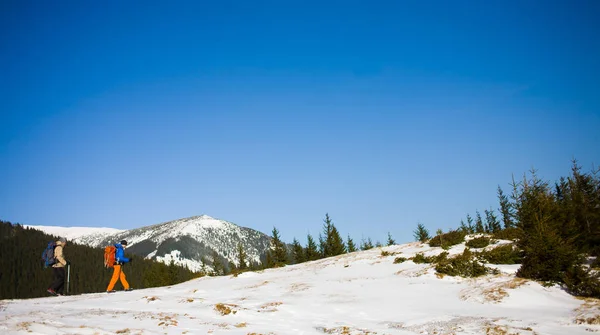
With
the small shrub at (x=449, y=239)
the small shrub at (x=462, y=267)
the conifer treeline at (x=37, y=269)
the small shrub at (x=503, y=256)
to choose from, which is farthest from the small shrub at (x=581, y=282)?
the conifer treeline at (x=37, y=269)

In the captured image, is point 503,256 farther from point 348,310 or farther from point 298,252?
point 298,252

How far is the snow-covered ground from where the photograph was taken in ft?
25.7

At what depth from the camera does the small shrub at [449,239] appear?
67.2 feet

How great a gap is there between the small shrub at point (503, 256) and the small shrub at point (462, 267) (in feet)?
4.47

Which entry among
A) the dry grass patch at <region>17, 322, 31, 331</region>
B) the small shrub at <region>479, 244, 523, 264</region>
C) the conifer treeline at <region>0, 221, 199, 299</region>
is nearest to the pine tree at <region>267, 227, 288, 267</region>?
the small shrub at <region>479, 244, 523, 264</region>

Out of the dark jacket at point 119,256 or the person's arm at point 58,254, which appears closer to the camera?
the person's arm at point 58,254

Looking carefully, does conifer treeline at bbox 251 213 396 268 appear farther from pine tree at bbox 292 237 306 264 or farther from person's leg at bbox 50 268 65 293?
person's leg at bbox 50 268 65 293

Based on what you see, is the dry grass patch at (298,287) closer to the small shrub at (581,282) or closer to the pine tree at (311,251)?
the small shrub at (581,282)

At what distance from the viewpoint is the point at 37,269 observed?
14425cm

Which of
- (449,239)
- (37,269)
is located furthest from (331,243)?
(37,269)

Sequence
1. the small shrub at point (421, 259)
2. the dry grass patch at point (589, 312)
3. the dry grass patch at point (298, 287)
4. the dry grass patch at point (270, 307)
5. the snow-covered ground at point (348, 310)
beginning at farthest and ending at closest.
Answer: the small shrub at point (421, 259) < the dry grass patch at point (298, 287) < the dry grass patch at point (270, 307) < the dry grass patch at point (589, 312) < the snow-covered ground at point (348, 310)

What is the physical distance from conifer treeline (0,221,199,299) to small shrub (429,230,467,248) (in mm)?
118278

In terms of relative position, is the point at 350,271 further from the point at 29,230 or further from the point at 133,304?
the point at 29,230

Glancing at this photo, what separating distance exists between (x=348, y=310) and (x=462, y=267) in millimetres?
5946
